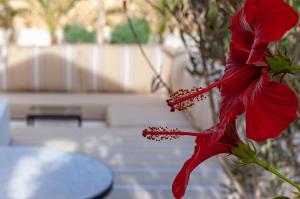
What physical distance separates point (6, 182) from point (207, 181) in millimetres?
1406

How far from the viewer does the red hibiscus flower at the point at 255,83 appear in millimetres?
389

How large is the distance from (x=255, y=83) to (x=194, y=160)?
0.08 m

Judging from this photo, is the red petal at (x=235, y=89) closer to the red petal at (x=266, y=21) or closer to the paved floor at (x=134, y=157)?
the red petal at (x=266, y=21)

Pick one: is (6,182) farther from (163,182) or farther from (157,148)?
(157,148)

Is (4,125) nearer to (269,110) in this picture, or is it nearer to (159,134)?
(159,134)

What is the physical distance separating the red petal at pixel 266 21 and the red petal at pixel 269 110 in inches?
0.8

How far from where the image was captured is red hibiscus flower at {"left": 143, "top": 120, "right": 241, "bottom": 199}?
47 cm

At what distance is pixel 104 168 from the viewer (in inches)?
94.3

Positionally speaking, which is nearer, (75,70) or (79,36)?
(75,70)

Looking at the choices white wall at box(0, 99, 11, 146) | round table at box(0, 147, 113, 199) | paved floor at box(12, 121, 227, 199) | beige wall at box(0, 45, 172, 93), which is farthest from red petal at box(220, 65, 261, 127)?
beige wall at box(0, 45, 172, 93)

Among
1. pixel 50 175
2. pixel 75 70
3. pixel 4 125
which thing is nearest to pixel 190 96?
pixel 50 175

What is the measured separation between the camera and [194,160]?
46 cm

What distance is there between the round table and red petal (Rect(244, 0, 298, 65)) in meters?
1.63

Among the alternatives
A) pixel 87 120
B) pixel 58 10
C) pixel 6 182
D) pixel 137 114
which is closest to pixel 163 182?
pixel 6 182
